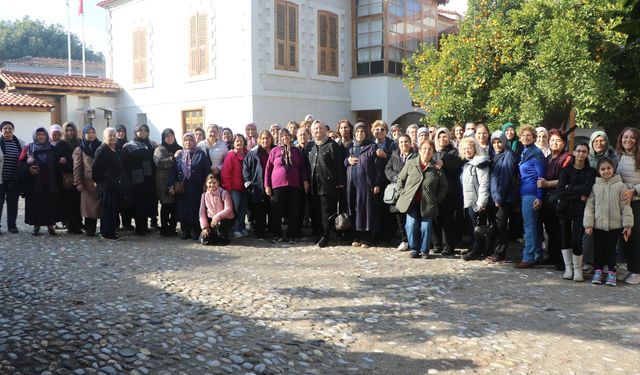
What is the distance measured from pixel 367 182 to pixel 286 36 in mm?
11528

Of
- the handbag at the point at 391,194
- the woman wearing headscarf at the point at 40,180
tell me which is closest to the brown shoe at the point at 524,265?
the handbag at the point at 391,194

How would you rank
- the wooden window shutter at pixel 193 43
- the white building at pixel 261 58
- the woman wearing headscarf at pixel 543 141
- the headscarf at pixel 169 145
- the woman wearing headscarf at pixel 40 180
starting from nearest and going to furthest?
1. the woman wearing headscarf at pixel 543 141
2. the woman wearing headscarf at pixel 40 180
3. the headscarf at pixel 169 145
4. the white building at pixel 261 58
5. the wooden window shutter at pixel 193 43

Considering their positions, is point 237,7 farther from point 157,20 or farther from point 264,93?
point 157,20

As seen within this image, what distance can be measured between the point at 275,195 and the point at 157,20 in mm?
14366

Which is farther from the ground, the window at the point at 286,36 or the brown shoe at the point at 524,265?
the window at the point at 286,36

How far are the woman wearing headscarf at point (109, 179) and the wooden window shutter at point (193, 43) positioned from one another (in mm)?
10919

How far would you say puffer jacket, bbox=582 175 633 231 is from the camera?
21.3 feet

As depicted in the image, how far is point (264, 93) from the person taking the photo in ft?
60.3

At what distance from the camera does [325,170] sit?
29.0ft

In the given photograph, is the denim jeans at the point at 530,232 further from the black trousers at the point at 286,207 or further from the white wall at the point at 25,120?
the white wall at the point at 25,120

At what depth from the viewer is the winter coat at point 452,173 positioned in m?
8.15

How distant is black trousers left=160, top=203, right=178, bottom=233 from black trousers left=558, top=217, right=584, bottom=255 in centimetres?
612

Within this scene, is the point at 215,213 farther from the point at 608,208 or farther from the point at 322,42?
the point at 322,42

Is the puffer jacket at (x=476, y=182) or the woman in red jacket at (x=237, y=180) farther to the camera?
the woman in red jacket at (x=237, y=180)
